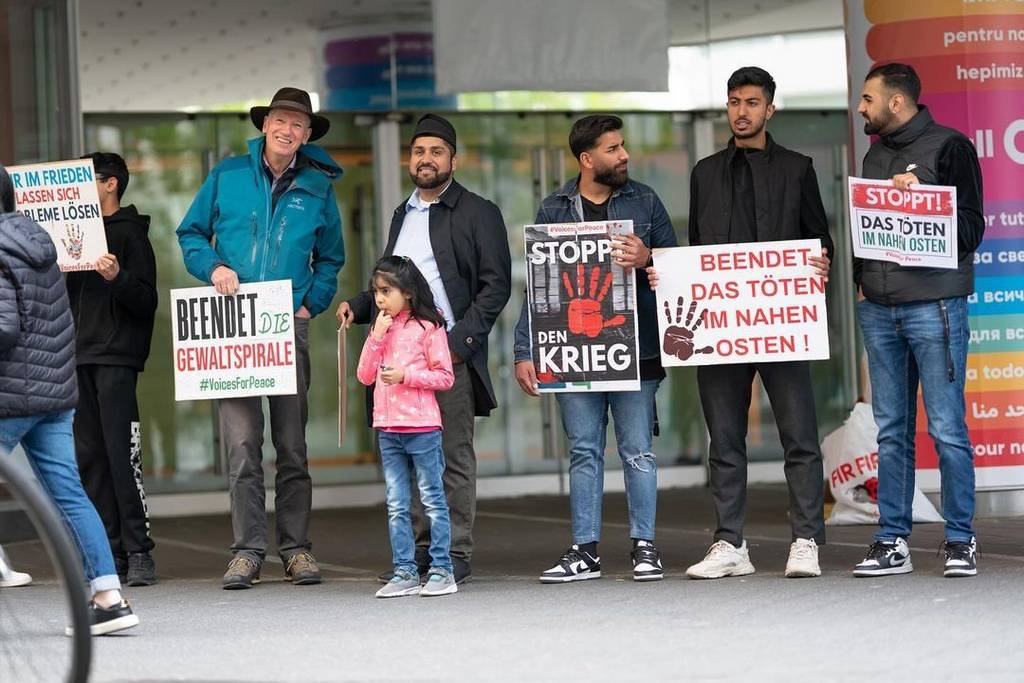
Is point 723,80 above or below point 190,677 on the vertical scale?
above

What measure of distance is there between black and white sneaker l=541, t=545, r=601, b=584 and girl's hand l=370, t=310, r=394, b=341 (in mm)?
1300

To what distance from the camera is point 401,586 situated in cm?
734

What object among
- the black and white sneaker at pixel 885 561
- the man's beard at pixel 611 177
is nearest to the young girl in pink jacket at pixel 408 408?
the man's beard at pixel 611 177

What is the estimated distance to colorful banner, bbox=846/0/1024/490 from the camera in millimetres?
9750

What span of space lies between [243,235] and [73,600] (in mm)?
3509

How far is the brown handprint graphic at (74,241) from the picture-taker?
800cm

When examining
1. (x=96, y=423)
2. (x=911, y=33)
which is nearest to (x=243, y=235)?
(x=96, y=423)

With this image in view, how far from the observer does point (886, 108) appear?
24.1 feet

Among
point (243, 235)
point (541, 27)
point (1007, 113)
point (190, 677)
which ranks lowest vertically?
point (190, 677)

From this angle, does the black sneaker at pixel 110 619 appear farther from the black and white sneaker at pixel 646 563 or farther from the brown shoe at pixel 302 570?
the black and white sneaker at pixel 646 563

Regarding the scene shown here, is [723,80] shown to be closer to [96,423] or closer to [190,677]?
[96,423]

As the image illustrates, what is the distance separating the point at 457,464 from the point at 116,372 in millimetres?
1751

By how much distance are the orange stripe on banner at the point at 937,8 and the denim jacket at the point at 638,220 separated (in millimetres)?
2846

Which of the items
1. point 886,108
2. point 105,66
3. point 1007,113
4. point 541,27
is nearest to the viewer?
point 886,108
